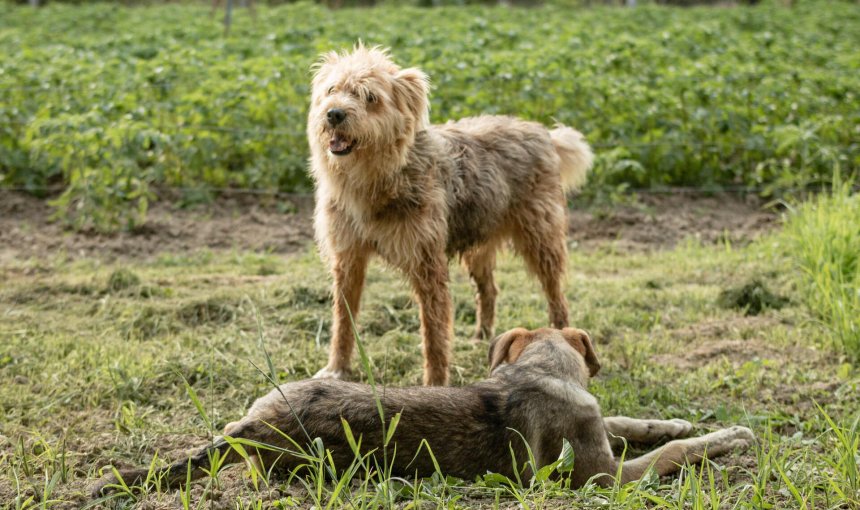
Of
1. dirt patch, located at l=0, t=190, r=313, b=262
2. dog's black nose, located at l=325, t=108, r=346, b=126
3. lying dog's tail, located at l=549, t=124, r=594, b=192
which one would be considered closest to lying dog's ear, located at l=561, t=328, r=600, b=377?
dog's black nose, located at l=325, t=108, r=346, b=126

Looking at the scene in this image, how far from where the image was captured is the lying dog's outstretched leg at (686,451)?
4.49 m

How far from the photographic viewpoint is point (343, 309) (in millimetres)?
5859

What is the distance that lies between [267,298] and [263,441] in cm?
311

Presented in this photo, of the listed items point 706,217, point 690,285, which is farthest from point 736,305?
point 706,217

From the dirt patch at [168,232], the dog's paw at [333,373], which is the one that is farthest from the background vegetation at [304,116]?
the dog's paw at [333,373]

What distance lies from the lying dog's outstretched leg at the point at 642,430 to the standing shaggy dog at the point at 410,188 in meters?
1.18

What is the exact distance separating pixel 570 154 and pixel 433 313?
2.00 metres

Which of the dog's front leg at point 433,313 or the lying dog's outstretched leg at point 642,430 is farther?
the dog's front leg at point 433,313

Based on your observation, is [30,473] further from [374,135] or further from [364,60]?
[364,60]

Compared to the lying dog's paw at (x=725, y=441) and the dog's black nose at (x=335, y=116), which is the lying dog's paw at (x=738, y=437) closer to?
the lying dog's paw at (x=725, y=441)

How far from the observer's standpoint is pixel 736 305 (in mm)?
7168

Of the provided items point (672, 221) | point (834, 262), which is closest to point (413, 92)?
point (834, 262)

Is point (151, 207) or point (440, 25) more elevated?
point (440, 25)

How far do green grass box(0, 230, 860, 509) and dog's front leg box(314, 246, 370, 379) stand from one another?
0.23 metres
